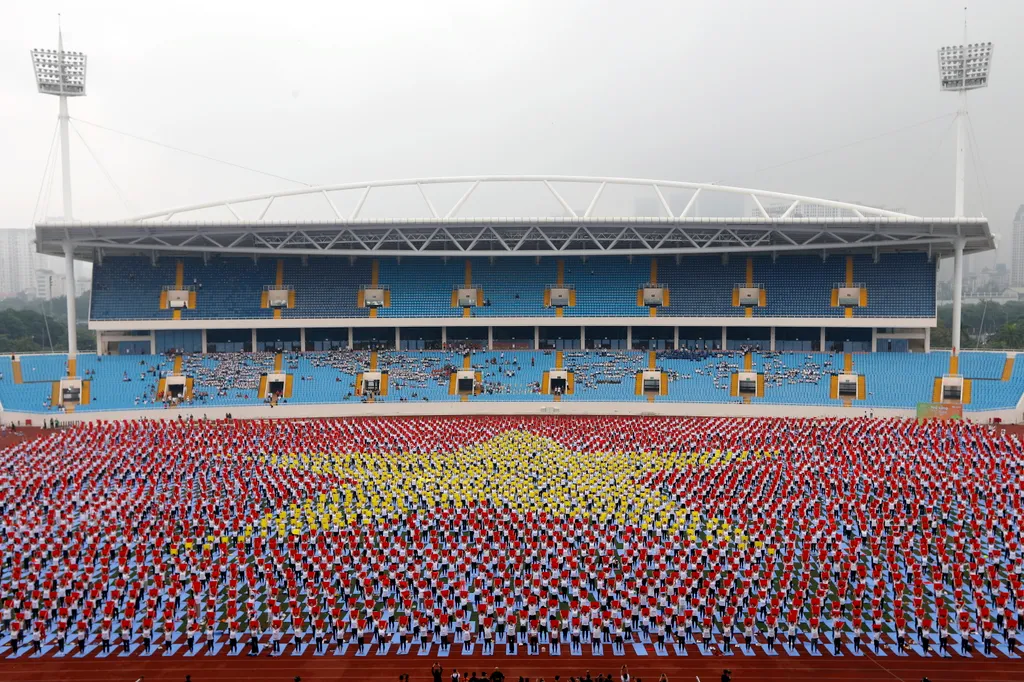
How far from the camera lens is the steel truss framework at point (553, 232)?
29.7 meters

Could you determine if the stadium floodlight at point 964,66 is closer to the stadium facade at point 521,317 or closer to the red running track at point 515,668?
the stadium facade at point 521,317

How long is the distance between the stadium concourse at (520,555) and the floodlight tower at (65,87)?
51.4 ft

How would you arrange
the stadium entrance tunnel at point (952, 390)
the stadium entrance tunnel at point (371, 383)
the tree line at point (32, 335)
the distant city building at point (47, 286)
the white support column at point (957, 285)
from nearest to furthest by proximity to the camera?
the stadium entrance tunnel at point (952, 390), the white support column at point (957, 285), the stadium entrance tunnel at point (371, 383), the tree line at point (32, 335), the distant city building at point (47, 286)

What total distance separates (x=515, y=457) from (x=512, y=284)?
1855cm

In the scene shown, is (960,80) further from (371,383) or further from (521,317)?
(371,383)

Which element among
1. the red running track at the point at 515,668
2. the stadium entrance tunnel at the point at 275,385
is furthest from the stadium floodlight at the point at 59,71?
the red running track at the point at 515,668

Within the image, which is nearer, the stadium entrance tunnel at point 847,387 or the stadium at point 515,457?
the stadium at point 515,457

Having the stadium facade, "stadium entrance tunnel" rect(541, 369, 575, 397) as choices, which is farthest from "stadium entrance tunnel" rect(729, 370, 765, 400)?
"stadium entrance tunnel" rect(541, 369, 575, 397)

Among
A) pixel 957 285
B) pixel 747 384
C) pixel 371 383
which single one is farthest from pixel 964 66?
pixel 371 383

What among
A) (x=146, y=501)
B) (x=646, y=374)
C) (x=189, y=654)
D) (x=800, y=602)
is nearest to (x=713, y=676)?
(x=800, y=602)

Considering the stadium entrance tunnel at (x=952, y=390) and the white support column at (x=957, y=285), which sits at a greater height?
the white support column at (x=957, y=285)

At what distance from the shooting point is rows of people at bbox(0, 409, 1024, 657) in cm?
987

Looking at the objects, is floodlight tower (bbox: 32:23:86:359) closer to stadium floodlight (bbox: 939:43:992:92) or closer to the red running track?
the red running track

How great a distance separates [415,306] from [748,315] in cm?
1679
